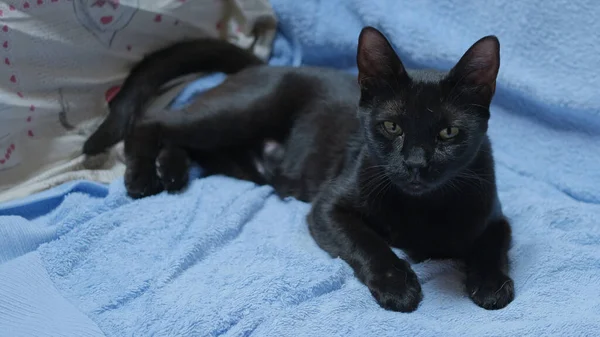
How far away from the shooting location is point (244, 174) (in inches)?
66.4

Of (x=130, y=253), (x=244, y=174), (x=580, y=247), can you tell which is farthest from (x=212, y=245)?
(x=580, y=247)

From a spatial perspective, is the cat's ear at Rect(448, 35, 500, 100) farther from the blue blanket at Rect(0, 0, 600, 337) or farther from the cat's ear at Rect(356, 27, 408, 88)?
the blue blanket at Rect(0, 0, 600, 337)

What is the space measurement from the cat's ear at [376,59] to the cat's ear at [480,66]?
10 cm

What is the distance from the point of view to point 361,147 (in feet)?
4.77

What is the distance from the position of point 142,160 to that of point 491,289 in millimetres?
870

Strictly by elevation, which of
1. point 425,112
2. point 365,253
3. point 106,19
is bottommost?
point 365,253

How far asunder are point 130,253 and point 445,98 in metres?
0.69

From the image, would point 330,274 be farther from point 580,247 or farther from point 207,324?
point 580,247

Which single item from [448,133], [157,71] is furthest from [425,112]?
[157,71]

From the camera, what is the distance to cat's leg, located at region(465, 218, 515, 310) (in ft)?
3.83

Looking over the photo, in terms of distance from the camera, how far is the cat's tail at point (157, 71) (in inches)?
65.3

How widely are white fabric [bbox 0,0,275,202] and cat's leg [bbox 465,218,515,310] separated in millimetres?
908

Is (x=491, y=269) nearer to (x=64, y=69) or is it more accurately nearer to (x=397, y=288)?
(x=397, y=288)

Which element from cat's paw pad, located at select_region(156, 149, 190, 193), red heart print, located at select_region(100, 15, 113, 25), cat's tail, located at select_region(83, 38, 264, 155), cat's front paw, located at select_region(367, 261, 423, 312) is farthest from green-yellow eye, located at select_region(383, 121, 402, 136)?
red heart print, located at select_region(100, 15, 113, 25)
